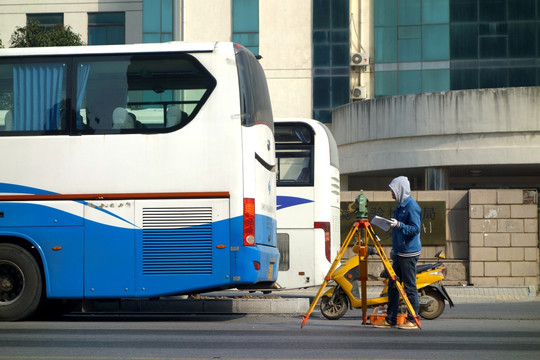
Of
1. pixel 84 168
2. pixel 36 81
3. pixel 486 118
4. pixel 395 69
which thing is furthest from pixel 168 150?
pixel 395 69

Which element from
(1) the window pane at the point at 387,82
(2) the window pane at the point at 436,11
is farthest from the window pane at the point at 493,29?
(1) the window pane at the point at 387,82

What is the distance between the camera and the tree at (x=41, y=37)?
45.0m

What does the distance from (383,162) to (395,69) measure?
9730 millimetres

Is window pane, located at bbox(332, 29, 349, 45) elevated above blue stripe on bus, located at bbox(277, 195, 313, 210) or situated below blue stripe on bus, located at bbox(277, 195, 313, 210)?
above

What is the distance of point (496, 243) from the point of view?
77.6 ft

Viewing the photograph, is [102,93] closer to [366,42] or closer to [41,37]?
[366,42]

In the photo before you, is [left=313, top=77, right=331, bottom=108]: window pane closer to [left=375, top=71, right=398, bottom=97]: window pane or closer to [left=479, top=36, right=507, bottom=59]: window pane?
[left=375, top=71, right=398, bottom=97]: window pane

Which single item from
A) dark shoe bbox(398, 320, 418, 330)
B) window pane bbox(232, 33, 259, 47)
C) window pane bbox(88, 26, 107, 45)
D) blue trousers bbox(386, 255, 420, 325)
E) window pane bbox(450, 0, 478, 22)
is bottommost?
dark shoe bbox(398, 320, 418, 330)

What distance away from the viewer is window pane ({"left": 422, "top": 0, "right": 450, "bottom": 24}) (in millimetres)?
43750

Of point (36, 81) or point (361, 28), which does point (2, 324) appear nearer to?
point (36, 81)

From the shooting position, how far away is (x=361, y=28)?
44.7 meters

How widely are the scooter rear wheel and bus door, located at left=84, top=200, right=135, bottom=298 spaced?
4085 millimetres

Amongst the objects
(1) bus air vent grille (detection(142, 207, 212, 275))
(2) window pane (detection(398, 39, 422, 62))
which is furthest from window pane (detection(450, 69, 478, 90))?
(1) bus air vent grille (detection(142, 207, 212, 275))

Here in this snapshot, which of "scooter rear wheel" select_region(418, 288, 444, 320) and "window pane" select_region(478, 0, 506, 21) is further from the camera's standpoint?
"window pane" select_region(478, 0, 506, 21)
